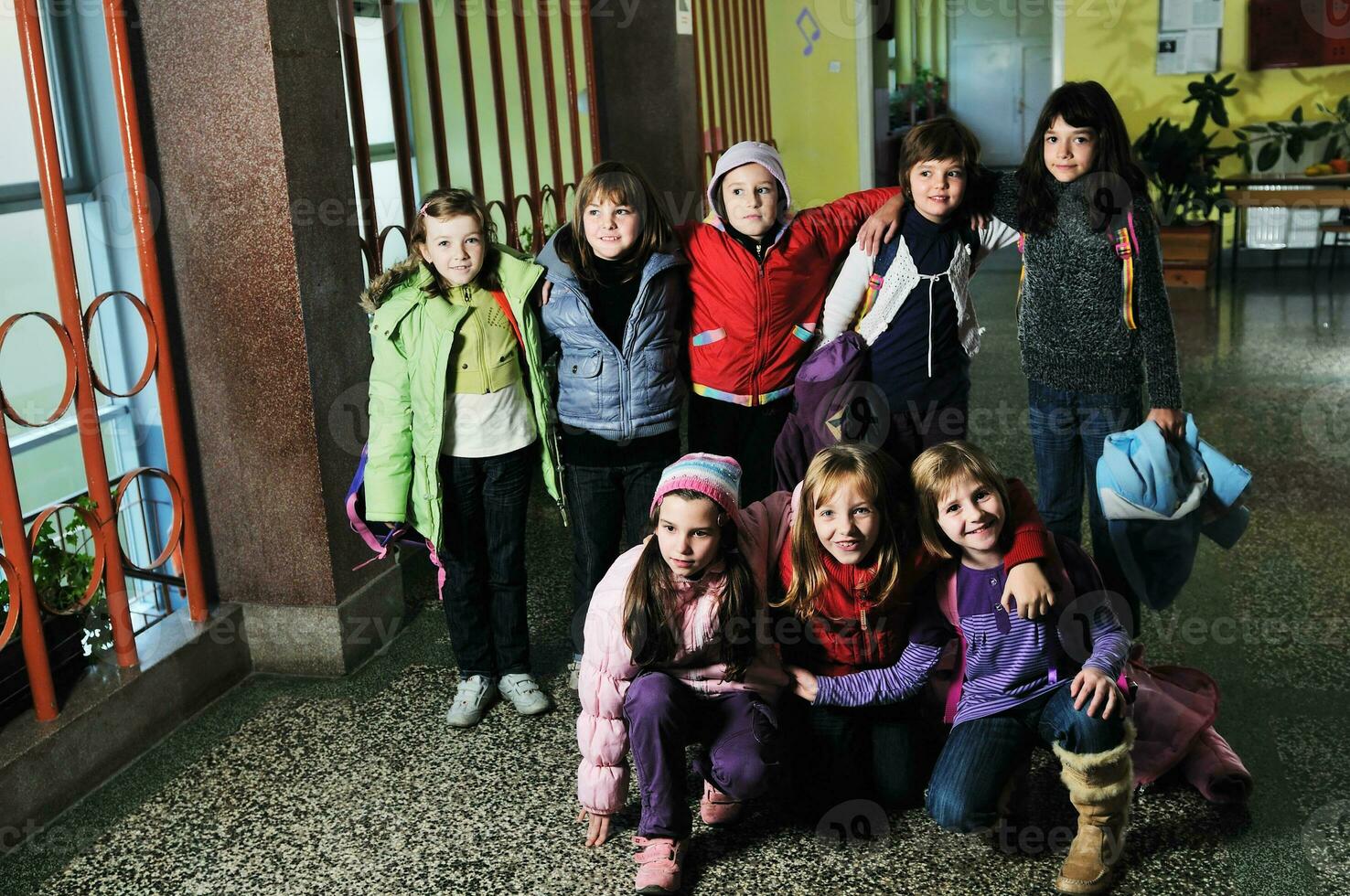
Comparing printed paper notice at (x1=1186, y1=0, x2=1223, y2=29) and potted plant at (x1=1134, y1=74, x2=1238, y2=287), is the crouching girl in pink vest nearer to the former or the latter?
potted plant at (x1=1134, y1=74, x2=1238, y2=287)

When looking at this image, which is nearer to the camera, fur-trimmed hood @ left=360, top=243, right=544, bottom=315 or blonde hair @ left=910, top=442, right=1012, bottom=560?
blonde hair @ left=910, top=442, right=1012, bottom=560

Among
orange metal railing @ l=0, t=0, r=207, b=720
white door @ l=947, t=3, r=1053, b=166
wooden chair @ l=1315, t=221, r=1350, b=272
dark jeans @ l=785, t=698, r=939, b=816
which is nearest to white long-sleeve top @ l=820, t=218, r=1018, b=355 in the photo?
dark jeans @ l=785, t=698, r=939, b=816

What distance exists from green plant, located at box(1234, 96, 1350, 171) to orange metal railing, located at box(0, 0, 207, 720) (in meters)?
7.36

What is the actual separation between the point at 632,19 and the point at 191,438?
2866mm

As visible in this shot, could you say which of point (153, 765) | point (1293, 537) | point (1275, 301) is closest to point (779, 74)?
point (1275, 301)

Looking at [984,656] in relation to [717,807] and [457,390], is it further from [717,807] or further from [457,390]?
[457,390]

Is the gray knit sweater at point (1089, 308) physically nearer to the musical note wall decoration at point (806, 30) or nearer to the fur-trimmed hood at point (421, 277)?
the fur-trimmed hood at point (421, 277)

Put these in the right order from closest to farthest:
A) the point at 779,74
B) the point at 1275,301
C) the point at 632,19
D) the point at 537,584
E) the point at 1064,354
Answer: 1. the point at 1064,354
2. the point at 537,584
3. the point at 632,19
4. the point at 1275,301
5. the point at 779,74

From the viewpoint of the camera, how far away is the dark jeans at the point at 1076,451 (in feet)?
8.73

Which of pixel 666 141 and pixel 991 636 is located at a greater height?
pixel 666 141

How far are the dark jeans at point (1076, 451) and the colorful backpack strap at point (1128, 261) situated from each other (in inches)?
7.1

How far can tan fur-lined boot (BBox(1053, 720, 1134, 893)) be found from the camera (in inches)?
82.7

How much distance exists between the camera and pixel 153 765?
2705 millimetres

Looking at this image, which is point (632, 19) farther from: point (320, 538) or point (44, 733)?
point (44, 733)
